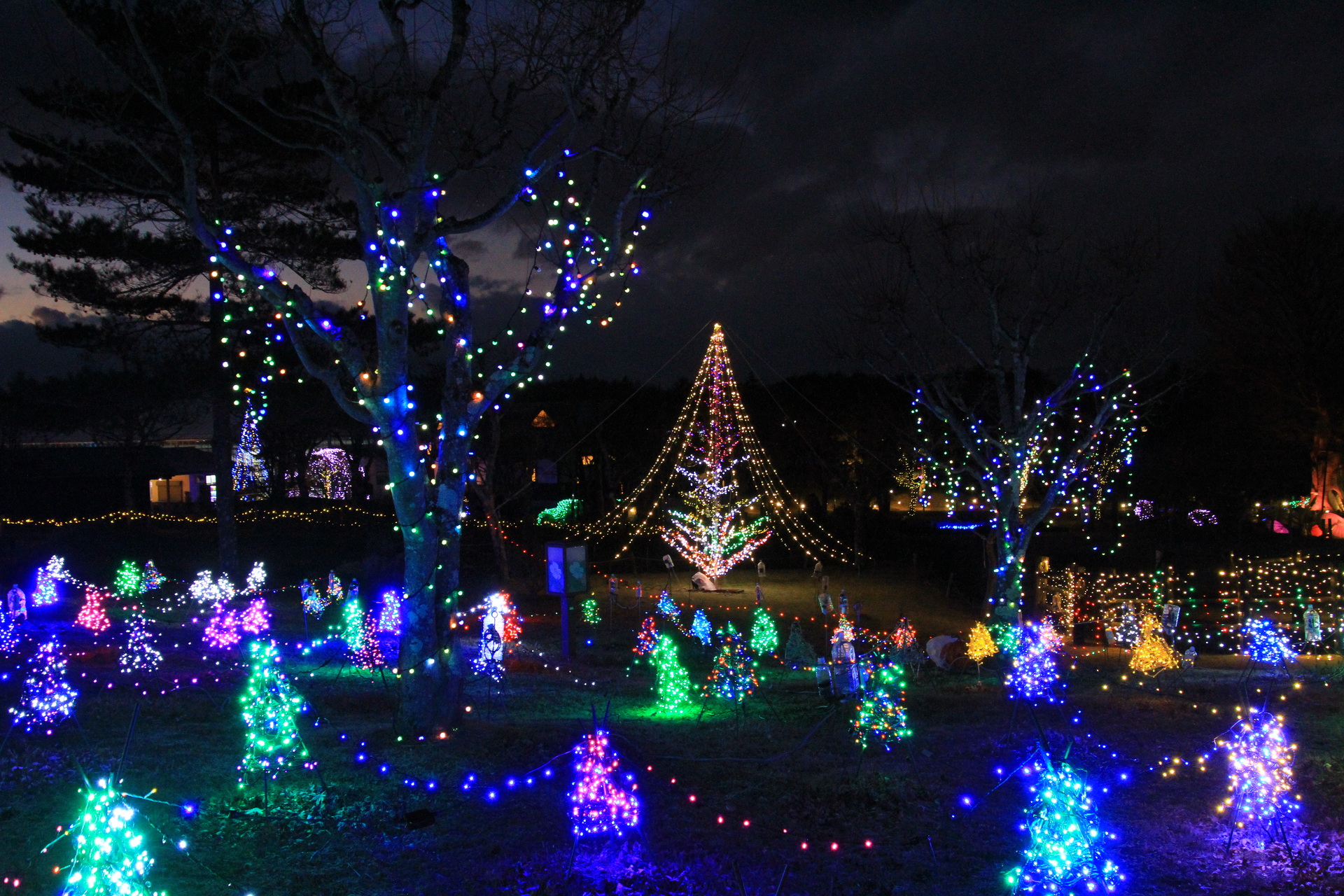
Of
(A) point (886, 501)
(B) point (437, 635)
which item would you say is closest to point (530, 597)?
(B) point (437, 635)

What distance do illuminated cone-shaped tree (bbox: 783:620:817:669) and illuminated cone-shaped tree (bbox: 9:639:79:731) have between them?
8.63 meters

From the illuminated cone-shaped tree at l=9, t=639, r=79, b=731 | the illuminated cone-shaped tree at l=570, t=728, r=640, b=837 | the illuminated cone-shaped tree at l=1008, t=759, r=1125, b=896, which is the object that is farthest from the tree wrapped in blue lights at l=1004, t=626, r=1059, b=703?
the illuminated cone-shaped tree at l=9, t=639, r=79, b=731

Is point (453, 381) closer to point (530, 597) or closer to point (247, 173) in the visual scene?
point (247, 173)

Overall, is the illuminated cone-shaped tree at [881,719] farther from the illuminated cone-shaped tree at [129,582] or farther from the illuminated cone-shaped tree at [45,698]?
the illuminated cone-shaped tree at [129,582]

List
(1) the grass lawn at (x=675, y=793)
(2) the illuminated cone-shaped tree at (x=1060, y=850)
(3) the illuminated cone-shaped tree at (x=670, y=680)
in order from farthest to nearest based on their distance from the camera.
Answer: (3) the illuminated cone-shaped tree at (x=670, y=680), (1) the grass lawn at (x=675, y=793), (2) the illuminated cone-shaped tree at (x=1060, y=850)

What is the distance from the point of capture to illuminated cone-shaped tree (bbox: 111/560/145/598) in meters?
17.8

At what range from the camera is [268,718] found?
634 centimetres

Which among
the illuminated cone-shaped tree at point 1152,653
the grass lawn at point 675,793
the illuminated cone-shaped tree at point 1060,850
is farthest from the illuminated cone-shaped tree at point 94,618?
the illuminated cone-shaped tree at point 1152,653

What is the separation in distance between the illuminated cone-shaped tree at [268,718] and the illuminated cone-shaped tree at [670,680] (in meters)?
3.79

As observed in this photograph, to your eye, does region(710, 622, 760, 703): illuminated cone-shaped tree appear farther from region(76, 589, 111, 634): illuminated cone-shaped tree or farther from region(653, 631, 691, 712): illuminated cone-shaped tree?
region(76, 589, 111, 634): illuminated cone-shaped tree

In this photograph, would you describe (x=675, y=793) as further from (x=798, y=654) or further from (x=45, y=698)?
(x=798, y=654)

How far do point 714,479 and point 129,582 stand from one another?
496 inches

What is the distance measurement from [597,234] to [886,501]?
2950 cm

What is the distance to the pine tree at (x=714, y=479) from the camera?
20491 millimetres
